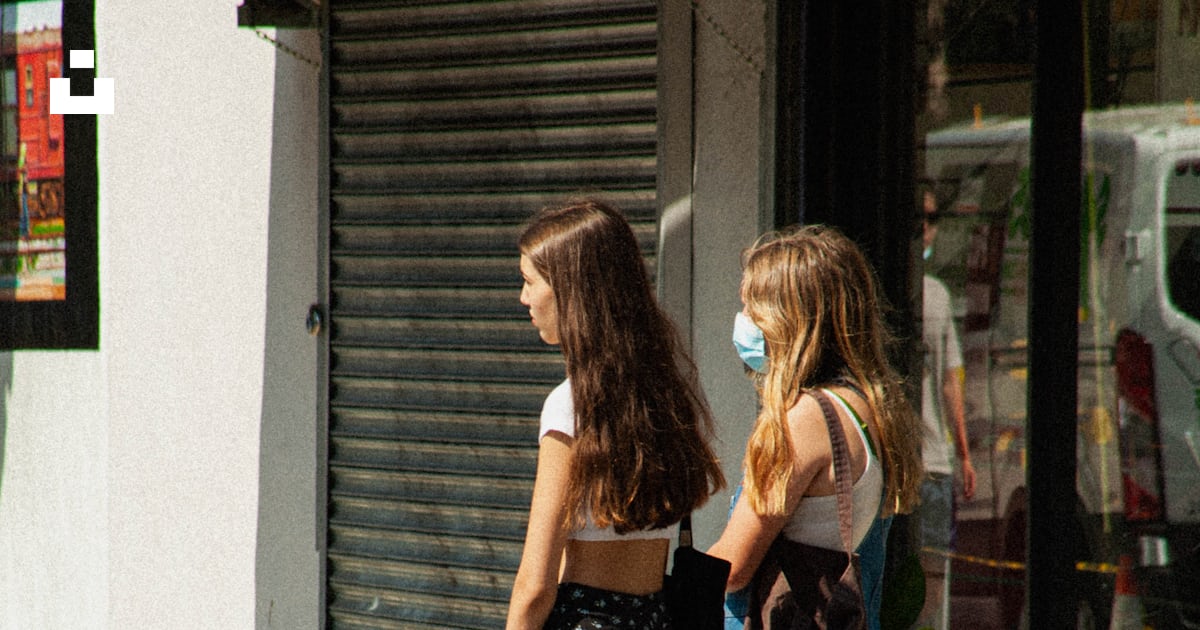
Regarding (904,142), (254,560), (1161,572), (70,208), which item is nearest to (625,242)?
(904,142)

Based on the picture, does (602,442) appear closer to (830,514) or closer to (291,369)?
(830,514)

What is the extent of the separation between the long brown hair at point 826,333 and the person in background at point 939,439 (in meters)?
1.56

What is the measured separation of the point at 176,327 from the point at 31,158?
144 centimetres

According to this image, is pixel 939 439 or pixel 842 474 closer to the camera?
pixel 842 474

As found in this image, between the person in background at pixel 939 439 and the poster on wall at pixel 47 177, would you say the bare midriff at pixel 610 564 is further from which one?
the poster on wall at pixel 47 177

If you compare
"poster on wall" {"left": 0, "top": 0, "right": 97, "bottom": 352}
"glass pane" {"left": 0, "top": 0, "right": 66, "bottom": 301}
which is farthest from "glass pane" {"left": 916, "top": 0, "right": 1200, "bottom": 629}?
"glass pane" {"left": 0, "top": 0, "right": 66, "bottom": 301}

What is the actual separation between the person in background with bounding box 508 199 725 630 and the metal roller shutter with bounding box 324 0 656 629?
2.03 m

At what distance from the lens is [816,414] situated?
2.74 m

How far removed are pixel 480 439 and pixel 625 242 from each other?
2.54 metres

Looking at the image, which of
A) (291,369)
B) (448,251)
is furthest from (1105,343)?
(291,369)

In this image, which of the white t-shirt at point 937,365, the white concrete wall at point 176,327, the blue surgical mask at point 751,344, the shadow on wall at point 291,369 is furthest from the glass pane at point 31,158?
the blue surgical mask at point 751,344

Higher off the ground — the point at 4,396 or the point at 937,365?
the point at 937,365

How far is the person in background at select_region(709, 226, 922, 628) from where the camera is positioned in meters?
2.70

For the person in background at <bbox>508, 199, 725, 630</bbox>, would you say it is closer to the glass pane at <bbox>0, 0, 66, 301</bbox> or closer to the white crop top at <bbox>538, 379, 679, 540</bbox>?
the white crop top at <bbox>538, 379, 679, 540</bbox>
